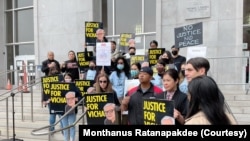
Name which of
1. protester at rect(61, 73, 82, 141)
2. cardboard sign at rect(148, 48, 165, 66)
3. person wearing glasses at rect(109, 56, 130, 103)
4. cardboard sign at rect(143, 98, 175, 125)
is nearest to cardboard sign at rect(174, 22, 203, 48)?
cardboard sign at rect(148, 48, 165, 66)

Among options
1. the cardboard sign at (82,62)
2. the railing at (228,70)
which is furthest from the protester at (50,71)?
the railing at (228,70)

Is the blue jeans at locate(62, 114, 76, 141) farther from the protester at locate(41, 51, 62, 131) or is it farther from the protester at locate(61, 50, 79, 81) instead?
the protester at locate(61, 50, 79, 81)

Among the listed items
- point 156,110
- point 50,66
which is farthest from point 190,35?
point 156,110

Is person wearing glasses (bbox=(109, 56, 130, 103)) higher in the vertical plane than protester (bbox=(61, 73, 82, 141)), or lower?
higher

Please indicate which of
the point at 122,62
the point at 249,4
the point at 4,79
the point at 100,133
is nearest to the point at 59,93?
the point at 122,62

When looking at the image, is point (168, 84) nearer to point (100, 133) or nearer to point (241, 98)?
point (100, 133)

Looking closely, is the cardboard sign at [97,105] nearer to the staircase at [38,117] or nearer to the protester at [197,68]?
the protester at [197,68]

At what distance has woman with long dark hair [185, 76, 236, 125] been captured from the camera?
2355 millimetres

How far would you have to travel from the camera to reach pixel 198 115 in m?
2.41

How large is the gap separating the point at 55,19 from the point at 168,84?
1206 centimetres

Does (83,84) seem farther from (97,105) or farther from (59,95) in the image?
(97,105)

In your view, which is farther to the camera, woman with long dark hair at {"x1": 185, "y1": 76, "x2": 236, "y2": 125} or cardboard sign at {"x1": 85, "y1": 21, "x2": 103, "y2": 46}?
cardboard sign at {"x1": 85, "y1": 21, "x2": 103, "y2": 46}

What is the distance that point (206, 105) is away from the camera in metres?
2.39

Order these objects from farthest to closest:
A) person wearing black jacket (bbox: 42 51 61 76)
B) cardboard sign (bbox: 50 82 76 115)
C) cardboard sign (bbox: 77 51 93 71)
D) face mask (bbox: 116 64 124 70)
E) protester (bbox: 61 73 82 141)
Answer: cardboard sign (bbox: 77 51 93 71), person wearing black jacket (bbox: 42 51 61 76), face mask (bbox: 116 64 124 70), cardboard sign (bbox: 50 82 76 115), protester (bbox: 61 73 82 141)
